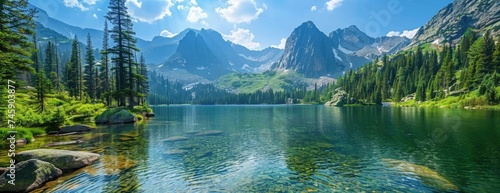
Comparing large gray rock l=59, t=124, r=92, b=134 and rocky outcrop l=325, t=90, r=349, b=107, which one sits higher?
rocky outcrop l=325, t=90, r=349, b=107

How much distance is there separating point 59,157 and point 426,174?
2626cm

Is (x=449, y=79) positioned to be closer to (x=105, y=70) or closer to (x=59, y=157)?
(x=105, y=70)

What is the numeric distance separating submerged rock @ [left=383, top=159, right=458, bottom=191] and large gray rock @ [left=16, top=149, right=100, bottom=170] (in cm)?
2416

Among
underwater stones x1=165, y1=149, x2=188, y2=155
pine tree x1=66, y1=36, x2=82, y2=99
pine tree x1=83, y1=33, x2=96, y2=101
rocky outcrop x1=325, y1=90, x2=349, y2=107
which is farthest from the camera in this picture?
rocky outcrop x1=325, y1=90, x2=349, y2=107

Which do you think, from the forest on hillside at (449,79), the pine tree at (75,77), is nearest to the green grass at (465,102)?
the forest on hillside at (449,79)

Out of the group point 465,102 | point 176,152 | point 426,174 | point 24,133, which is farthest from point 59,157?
point 465,102

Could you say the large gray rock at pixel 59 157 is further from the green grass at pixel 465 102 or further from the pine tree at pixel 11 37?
the green grass at pixel 465 102

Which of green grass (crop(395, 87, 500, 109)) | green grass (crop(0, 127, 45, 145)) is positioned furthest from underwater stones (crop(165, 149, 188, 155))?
green grass (crop(395, 87, 500, 109))

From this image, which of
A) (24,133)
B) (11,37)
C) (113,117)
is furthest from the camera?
(113,117)

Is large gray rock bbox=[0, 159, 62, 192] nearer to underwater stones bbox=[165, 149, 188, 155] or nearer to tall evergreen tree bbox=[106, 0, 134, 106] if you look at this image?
underwater stones bbox=[165, 149, 188, 155]

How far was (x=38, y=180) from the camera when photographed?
14844 millimetres

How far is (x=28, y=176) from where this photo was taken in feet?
47.5

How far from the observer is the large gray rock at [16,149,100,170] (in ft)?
58.7

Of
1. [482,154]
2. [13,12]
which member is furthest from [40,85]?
[482,154]
